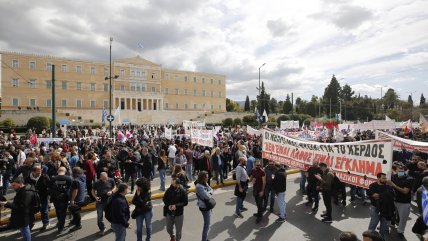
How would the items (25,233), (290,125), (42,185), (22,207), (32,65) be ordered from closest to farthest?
(22,207)
(25,233)
(42,185)
(290,125)
(32,65)

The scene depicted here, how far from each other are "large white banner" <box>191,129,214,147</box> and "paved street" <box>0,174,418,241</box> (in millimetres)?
5293

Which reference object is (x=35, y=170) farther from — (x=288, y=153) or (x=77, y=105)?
(x=77, y=105)

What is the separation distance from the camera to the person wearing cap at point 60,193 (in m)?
7.27

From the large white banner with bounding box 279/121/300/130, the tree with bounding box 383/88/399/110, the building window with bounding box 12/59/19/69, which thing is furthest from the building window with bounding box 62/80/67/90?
the tree with bounding box 383/88/399/110

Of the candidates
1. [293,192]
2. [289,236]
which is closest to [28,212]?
[289,236]

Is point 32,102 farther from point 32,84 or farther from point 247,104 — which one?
point 247,104

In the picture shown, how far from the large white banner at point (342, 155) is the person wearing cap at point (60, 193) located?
6.73 metres

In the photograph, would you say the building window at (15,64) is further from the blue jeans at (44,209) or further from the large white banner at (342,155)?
the large white banner at (342,155)

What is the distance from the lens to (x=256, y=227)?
25.6 ft

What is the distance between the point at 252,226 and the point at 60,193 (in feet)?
16.1

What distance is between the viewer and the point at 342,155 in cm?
819

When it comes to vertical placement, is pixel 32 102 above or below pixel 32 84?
below

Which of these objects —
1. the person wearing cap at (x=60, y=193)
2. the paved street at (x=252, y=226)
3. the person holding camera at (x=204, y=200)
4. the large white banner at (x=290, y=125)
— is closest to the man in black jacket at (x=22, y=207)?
the person wearing cap at (x=60, y=193)

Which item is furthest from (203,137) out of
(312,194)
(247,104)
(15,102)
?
(247,104)
